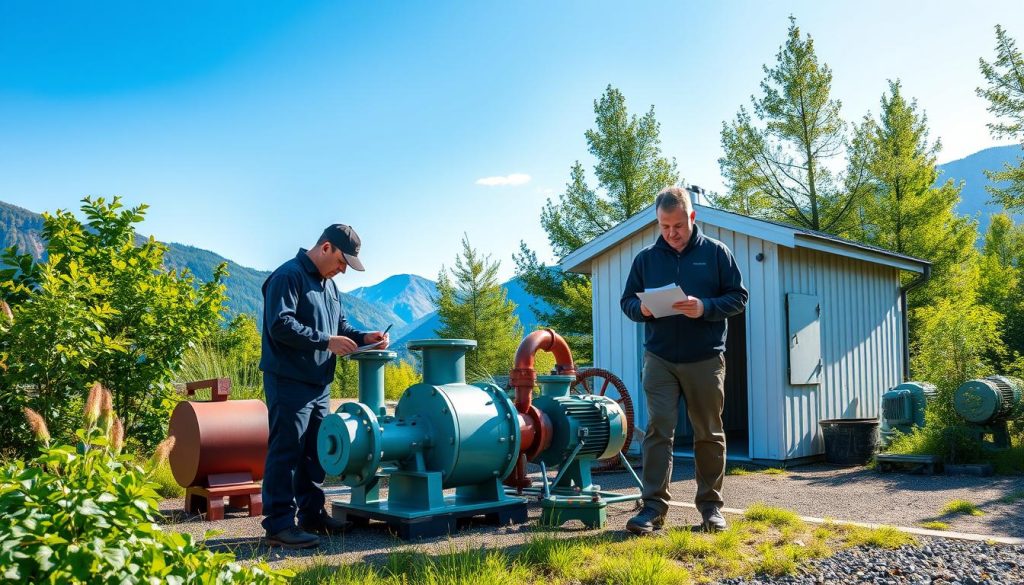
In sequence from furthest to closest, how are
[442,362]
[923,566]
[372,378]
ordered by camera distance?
[442,362] < [372,378] < [923,566]

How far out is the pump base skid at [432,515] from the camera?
4.79 metres

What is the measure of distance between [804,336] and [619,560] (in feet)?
20.8

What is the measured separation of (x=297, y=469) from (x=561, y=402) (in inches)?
74.0

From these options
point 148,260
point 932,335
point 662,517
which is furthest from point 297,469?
point 932,335

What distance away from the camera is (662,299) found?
4.80 m

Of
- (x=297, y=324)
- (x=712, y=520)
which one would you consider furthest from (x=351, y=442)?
(x=712, y=520)

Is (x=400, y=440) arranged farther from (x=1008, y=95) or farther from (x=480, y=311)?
(x=480, y=311)

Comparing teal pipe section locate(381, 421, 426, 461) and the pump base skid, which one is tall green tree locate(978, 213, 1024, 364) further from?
teal pipe section locate(381, 421, 426, 461)

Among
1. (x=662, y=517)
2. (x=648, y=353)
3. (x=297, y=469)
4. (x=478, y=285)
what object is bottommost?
(x=662, y=517)

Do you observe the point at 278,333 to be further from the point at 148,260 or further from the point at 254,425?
the point at 148,260

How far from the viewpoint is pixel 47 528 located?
6.36ft

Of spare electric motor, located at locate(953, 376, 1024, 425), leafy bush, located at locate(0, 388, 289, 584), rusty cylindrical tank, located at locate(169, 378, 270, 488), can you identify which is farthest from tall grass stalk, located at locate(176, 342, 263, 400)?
spare electric motor, located at locate(953, 376, 1024, 425)

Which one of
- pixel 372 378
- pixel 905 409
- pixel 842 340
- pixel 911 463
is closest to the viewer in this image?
pixel 372 378

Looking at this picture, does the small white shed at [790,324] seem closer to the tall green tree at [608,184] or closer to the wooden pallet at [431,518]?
the wooden pallet at [431,518]
